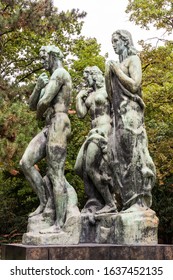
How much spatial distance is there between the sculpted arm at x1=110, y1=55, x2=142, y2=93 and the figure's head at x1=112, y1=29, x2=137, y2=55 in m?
0.26

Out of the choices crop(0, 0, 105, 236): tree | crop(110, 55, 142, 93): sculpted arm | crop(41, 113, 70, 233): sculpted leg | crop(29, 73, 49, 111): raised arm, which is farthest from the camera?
crop(0, 0, 105, 236): tree

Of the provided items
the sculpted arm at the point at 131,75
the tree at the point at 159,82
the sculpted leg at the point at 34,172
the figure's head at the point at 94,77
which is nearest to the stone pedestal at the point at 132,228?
the sculpted leg at the point at 34,172

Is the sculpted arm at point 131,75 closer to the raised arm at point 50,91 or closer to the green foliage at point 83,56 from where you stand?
the raised arm at point 50,91

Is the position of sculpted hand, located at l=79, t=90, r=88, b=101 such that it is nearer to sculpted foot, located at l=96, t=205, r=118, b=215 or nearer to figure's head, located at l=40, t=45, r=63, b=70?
figure's head, located at l=40, t=45, r=63, b=70

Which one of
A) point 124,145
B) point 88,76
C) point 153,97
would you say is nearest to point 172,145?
point 153,97

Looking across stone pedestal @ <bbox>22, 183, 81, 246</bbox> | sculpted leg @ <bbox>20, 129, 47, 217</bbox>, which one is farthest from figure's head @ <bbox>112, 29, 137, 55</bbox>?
stone pedestal @ <bbox>22, 183, 81, 246</bbox>

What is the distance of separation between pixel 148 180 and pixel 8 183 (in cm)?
1756

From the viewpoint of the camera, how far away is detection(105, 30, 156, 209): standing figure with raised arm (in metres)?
7.71

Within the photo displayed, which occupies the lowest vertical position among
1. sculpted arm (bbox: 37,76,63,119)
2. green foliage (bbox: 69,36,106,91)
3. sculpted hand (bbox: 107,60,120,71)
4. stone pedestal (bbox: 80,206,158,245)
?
stone pedestal (bbox: 80,206,158,245)

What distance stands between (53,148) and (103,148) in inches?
40.8

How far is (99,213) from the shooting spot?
27.1 feet

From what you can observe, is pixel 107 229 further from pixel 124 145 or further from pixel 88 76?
pixel 88 76

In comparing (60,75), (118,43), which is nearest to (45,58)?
(60,75)

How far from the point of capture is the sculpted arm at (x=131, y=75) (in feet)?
25.8
